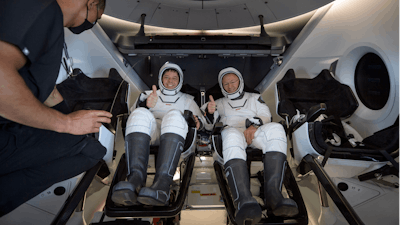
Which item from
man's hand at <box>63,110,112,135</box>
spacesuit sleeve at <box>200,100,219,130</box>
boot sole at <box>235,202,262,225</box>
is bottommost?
boot sole at <box>235,202,262,225</box>

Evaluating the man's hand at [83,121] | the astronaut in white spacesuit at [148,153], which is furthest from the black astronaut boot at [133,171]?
the man's hand at [83,121]

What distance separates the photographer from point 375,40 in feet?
5.42

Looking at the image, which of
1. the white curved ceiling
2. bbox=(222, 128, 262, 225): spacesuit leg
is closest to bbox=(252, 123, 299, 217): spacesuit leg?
bbox=(222, 128, 262, 225): spacesuit leg

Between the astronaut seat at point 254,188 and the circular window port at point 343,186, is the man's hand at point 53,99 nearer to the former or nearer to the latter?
the astronaut seat at point 254,188

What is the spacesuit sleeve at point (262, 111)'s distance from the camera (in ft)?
6.20

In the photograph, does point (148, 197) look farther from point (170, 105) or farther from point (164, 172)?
point (170, 105)

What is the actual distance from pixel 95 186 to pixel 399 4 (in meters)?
2.34

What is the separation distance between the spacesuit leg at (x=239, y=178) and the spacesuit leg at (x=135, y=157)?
1.60 feet

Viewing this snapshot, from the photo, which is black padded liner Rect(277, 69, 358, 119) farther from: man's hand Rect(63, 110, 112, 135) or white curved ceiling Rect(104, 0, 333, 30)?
man's hand Rect(63, 110, 112, 135)

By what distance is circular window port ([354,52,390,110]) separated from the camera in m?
1.68

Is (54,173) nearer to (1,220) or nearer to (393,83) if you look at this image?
(1,220)

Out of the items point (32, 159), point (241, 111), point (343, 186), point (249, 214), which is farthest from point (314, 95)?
point (32, 159)

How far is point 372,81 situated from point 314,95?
458 millimetres

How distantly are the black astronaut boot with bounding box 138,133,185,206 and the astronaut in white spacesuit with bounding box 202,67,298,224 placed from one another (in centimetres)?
31
